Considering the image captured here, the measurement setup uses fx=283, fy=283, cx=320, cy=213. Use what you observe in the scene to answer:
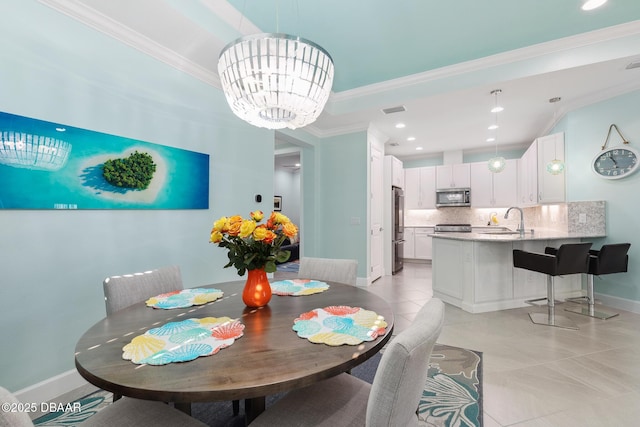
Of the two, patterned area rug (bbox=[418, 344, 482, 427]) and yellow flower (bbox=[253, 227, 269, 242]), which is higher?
yellow flower (bbox=[253, 227, 269, 242])

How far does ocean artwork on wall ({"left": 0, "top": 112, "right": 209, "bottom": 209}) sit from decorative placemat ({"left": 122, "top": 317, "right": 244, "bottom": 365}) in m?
1.43

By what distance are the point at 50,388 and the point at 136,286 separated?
99 centimetres

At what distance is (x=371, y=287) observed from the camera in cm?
458

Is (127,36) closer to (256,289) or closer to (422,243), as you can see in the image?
(256,289)

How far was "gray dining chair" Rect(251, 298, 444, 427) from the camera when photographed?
2.47 ft

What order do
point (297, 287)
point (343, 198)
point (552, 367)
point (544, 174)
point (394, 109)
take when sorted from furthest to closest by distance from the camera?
point (343, 198) < point (544, 174) < point (394, 109) < point (552, 367) < point (297, 287)

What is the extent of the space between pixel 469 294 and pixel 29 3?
460 centimetres

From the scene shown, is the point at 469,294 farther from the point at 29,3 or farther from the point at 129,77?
the point at 29,3

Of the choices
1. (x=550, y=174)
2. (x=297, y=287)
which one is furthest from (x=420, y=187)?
(x=297, y=287)

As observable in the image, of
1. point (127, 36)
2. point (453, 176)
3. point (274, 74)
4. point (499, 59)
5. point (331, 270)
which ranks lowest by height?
point (331, 270)

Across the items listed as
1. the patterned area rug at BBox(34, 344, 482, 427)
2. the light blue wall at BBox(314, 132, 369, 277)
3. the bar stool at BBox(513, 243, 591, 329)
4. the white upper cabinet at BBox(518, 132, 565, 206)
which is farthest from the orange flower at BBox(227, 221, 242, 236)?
the white upper cabinet at BBox(518, 132, 565, 206)

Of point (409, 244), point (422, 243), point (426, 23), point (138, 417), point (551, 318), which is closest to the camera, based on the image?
point (138, 417)

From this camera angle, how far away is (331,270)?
220cm

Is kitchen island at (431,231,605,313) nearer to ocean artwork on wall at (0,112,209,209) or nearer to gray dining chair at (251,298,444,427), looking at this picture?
gray dining chair at (251,298,444,427)
